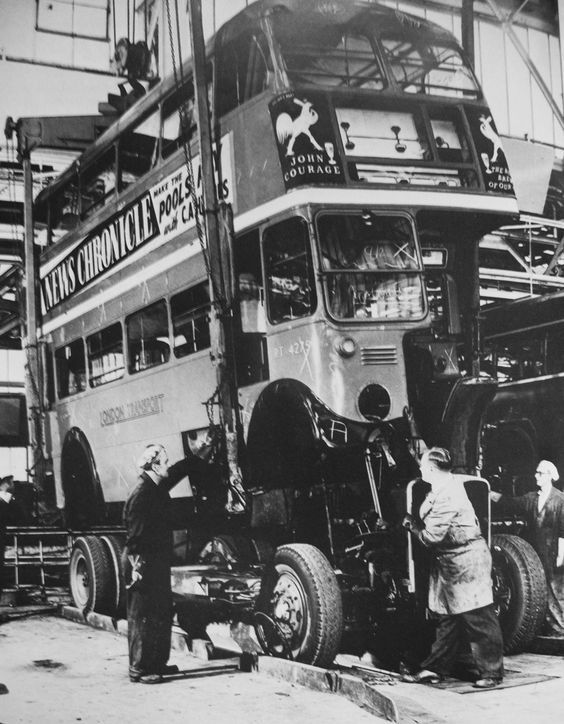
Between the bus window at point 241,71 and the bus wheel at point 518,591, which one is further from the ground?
the bus window at point 241,71

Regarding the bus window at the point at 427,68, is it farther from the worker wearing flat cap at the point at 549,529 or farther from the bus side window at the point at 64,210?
the bus side window at the point at 64,210

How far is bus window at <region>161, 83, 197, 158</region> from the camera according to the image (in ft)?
19.4

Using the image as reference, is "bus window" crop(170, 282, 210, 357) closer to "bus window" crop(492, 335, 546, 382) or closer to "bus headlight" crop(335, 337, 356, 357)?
"bus headlight" crop(335, 337, 356, 357)

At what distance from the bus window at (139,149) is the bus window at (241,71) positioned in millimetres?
681

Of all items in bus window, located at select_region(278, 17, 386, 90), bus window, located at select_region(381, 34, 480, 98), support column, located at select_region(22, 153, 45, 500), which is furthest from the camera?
support column, located at select_region(22, 153, 45, 500)

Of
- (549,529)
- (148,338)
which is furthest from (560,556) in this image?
(148,338)

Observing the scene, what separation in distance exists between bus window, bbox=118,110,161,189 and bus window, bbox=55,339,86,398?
161cm

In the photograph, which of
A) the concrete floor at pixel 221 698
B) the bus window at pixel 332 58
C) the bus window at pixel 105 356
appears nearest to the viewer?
the concrete floor at pixel 221 698

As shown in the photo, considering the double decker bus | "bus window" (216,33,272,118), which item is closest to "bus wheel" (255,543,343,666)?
the double decker bus

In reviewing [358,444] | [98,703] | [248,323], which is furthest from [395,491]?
[98,703]

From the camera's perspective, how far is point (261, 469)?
555 cm

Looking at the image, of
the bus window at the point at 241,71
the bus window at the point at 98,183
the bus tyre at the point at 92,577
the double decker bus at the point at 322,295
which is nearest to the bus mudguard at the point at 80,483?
the bus tyre at the point at 92,577

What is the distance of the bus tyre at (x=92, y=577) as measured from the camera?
22.8ft

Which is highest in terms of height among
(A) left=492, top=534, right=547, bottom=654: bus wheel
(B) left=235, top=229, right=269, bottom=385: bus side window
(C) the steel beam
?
(C) the steel beam
